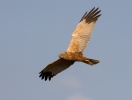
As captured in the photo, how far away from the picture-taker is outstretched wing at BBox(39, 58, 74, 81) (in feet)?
59.1

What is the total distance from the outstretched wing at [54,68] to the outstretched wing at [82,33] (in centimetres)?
76

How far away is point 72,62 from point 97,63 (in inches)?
77.5

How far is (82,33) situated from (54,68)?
240 centimetres

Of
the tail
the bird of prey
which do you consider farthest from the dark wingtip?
the tail

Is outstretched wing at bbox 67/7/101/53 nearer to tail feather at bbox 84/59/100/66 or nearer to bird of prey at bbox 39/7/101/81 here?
bird of prey at bbox 39/7/101/81

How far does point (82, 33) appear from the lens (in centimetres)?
1822

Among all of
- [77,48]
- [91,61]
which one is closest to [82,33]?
[77,48]

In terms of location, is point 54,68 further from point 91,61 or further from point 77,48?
point 91,61

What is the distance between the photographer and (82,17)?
19219 millimetres

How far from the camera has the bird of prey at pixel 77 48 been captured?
1736cm

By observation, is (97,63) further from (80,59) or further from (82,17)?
(82,17)

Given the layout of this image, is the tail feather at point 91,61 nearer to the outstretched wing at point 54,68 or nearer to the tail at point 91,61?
the tail at point 91,61

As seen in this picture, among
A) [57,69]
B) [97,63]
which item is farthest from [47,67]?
[97,63]

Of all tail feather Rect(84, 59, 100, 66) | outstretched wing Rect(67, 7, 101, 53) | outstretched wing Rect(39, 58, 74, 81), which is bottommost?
tail feather Rect(84, 59, 100, 66)
